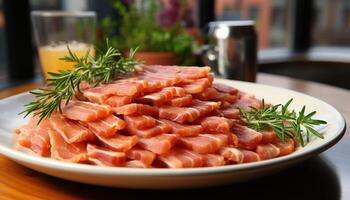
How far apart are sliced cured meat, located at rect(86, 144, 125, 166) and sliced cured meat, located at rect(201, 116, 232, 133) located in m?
0.16

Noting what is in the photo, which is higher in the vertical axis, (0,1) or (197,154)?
(0,1)

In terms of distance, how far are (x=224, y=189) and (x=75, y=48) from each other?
1156 mm

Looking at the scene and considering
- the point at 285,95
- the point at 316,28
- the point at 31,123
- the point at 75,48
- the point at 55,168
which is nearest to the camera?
the point at 55,168

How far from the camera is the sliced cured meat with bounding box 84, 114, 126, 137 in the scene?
727mm

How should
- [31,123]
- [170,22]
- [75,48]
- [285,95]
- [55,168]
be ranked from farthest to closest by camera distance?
[170,22] → [75,48] → [285,95] → [31,123] → [55,168]

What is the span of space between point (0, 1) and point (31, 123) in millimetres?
1629

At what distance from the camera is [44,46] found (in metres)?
1.76

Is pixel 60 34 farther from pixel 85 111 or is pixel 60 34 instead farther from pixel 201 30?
pixel 201 30

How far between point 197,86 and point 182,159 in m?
0.20

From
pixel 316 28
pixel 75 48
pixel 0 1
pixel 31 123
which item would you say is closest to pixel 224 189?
pixel 31 123

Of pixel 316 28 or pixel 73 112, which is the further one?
pixel 316 28

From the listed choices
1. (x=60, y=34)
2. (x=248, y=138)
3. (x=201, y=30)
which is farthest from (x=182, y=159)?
(x=201, y=30)

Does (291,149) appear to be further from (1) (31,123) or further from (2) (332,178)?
(1) (31,123)

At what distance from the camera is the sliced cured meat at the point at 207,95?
86cm
